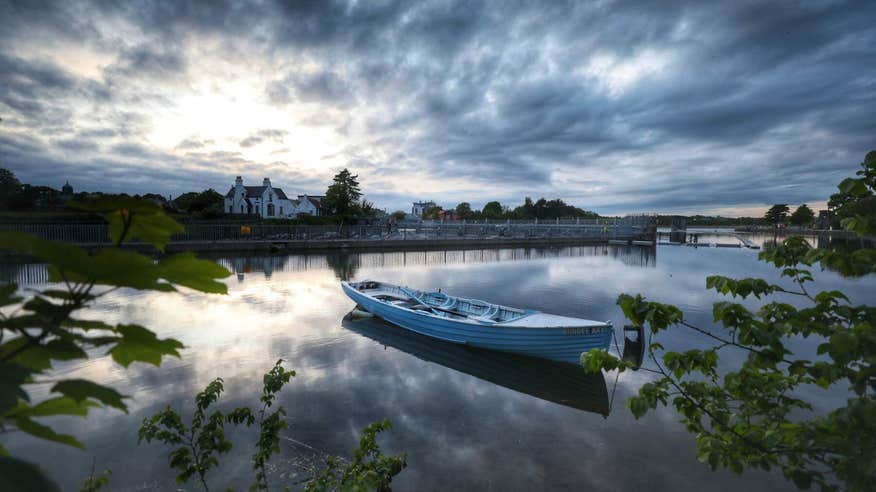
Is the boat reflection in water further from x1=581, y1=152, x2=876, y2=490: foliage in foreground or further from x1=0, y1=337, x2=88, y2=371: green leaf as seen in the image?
x1=0, y1=337, x2=88, y2=371: green leaf

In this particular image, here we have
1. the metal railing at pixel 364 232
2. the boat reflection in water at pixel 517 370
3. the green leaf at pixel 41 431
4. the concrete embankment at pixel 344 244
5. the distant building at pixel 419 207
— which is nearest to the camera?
the green leaf at pixel 41 431

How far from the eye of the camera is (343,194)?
66.3 metres

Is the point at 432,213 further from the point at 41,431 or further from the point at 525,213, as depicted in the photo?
the point at 41,431

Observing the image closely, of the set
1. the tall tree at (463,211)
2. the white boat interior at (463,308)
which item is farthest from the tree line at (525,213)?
the white boat interior at (463,308)

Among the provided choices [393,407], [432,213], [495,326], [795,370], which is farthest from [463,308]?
[432,213]

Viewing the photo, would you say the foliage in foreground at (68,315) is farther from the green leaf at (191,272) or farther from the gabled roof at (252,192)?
the gabled roof at (252,192)

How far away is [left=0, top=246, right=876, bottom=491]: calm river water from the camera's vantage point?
20.9ft

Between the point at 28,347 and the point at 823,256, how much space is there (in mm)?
3515

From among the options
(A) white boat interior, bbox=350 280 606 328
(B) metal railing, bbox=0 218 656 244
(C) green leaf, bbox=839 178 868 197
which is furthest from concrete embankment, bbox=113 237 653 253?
(C) green leaf, bbox=839 178 868 197

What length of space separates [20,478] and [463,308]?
47.1ft

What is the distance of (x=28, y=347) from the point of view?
784mm

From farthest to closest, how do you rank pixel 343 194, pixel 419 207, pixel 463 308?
pixel 419 207, pixel 343 194, pixel 463 308

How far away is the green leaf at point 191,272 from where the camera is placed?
2.89 feet

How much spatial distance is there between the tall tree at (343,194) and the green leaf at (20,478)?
6550 cm
